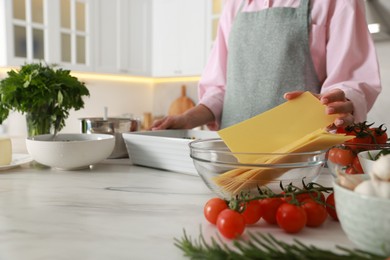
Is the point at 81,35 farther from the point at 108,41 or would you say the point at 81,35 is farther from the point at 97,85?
the point at 97,85

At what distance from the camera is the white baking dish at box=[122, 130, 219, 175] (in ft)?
2.93

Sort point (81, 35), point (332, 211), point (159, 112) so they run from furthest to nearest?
point (159, 112), point (81, 35), point (332, 211)

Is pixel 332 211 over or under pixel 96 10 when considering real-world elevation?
under

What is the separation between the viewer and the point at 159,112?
387 centimetres

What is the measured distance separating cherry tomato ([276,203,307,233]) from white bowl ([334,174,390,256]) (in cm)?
7

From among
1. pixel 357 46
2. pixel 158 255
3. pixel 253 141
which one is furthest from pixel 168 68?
pixel 158 255

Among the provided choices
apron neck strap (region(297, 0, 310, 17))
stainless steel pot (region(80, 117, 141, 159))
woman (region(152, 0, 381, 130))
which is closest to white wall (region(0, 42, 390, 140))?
woman (region(152, 0, 381, 130))

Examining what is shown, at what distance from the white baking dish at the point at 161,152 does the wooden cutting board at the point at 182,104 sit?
241cm

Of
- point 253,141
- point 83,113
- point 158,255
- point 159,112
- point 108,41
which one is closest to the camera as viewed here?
point 158,255

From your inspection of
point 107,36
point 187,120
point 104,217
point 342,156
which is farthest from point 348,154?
point 107,36

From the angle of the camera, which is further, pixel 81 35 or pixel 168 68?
pixel 168 68

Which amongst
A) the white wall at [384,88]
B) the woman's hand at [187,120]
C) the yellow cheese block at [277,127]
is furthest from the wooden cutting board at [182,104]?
the yellow cheese block at [277,127]

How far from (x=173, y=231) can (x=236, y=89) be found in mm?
1001

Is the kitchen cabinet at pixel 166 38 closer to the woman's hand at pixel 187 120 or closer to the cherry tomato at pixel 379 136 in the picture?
the woman's hand at pixel 187 120
